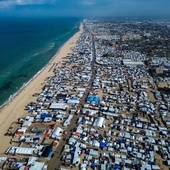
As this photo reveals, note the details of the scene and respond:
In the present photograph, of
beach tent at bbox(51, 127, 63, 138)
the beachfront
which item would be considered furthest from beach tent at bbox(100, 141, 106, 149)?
beach tent at bbox(51, 127, 63, 138)

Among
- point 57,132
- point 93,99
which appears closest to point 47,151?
point 57,132

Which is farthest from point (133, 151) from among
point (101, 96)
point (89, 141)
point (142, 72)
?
point (142, 72)

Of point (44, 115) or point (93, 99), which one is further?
point (93, 99)

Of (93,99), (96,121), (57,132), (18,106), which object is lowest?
(96,121)

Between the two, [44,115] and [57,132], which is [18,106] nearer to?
[44,115]

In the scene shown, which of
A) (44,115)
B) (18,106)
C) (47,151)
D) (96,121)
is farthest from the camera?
(18,106)

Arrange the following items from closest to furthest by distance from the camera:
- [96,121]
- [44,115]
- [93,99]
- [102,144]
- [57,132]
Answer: [102,144] < [57,132] < [96,121] < [44,115] < [93,99]

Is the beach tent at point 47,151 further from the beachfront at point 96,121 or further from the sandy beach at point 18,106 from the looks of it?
the sandy beach at point 18,106

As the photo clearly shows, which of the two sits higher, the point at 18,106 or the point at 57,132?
the point at 18,106

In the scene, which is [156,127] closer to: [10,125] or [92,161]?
[92,161]

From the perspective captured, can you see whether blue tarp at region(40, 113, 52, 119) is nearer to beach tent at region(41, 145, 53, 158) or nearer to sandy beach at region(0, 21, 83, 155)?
sandy beach at region(0, 21, 83, 155)

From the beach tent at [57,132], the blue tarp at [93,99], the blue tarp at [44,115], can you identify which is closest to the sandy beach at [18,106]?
the blue tarp at [44,115]
